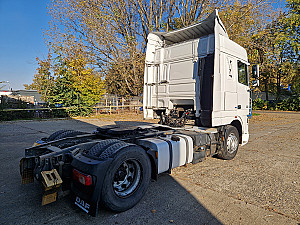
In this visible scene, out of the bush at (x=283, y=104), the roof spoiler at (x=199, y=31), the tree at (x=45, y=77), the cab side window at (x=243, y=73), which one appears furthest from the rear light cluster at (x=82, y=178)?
the bush at (x=283, y=104)

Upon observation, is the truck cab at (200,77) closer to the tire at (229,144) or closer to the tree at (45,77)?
the tire at (229,144)

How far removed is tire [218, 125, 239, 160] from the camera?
18.1 ft

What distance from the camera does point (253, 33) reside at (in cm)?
1669

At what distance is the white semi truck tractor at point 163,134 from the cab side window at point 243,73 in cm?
3

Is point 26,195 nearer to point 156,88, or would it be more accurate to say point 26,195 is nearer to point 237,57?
point 156,88

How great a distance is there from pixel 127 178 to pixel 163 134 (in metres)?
1.63

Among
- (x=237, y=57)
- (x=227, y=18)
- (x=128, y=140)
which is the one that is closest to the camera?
(x=128, y=140)

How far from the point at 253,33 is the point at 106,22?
41.1 ft

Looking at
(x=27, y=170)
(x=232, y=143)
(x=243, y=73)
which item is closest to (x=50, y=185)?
(x=27, y=170)

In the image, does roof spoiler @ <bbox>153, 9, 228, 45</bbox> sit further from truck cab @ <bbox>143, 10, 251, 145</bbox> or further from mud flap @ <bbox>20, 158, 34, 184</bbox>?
mud flap @ <bbox>20, 158, 34, 184</bbox>

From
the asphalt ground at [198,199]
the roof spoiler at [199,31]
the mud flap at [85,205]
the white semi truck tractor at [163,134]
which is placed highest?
the roof spoiler at [199,31]

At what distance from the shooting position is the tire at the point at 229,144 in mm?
5523

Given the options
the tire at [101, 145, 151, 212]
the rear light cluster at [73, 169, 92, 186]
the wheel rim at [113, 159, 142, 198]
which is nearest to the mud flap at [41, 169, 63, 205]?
the rear light cluster at [73, 169, 92, 186]

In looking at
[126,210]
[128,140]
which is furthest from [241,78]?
[126,210]
